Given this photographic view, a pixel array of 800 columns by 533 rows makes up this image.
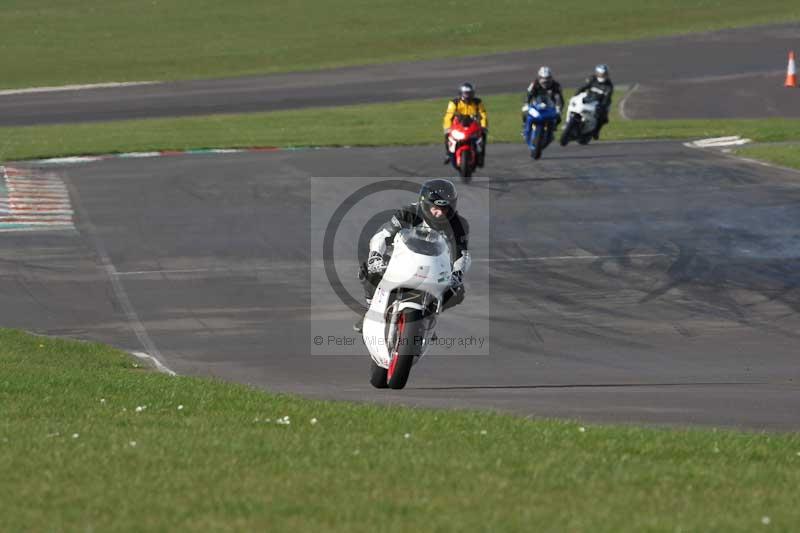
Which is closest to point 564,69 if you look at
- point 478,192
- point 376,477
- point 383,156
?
point 383,156

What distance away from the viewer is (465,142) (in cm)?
3006

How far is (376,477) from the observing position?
8797 millimetres

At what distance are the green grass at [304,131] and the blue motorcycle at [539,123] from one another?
15.7 ft

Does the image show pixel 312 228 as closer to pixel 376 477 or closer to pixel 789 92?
pixel 376 477

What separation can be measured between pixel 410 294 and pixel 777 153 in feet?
73.1

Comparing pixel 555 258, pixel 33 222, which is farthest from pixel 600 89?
pixel 33 222

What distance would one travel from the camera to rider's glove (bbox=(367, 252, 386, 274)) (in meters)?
13.6

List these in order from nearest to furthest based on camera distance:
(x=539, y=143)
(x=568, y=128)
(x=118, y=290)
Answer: (x=118, y=290), (x=539, y=143), (x=568, y=128)

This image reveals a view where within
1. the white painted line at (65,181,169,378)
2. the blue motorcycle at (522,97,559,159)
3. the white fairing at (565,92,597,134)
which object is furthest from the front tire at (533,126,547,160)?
the white painted line at (65,181,169,378)

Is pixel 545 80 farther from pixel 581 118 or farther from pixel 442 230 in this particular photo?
pixel 442 230

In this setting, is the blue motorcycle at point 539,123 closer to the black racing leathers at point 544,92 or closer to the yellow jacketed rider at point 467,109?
the black racing leathers at point 544,92

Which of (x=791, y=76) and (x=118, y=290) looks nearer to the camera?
(x=118, y=290)

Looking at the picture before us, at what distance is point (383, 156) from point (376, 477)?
84.3 feet

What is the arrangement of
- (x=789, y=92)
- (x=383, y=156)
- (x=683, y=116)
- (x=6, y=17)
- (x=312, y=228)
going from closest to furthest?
(x=312, y=228) < (x=383, y=156) < (x=683, y=116) < (x=789, y=92) < (x=6, y=17)
